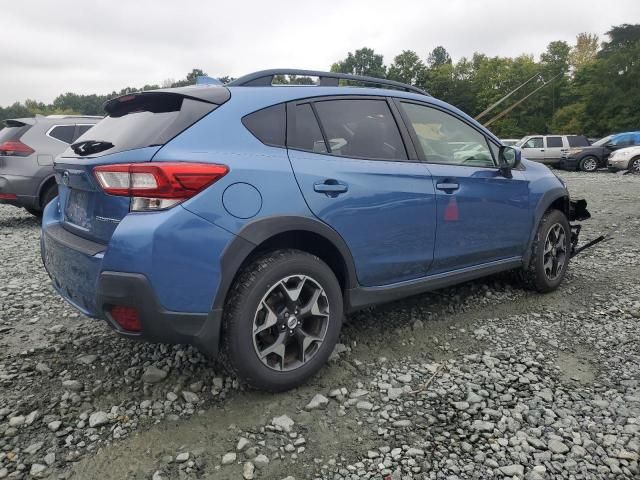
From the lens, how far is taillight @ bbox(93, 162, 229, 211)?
2.25m

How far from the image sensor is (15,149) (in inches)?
302

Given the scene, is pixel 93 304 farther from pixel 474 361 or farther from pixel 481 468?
pixel 474 361

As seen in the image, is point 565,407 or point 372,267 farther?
point 372,267

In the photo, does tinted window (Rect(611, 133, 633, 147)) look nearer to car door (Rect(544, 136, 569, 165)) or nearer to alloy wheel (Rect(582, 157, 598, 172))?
alloy wheel (Rect(582, 157, 598, 172))

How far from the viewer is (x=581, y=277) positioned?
4.92 metres

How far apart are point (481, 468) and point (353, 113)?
6.92 feet

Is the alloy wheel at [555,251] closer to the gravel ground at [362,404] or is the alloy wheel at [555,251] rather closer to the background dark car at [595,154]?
the gravel ground at [362,404]

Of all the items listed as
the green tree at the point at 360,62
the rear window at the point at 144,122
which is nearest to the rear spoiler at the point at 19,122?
the rear window at the point at 144,122

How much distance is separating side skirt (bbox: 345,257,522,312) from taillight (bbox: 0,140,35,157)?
22.6ft

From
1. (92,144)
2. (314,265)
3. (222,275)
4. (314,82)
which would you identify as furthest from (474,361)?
(92,144)

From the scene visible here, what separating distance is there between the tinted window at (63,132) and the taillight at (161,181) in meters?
6.61

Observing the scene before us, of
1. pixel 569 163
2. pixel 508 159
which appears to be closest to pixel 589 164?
pixel 569 163

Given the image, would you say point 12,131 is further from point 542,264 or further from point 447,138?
point 542,264

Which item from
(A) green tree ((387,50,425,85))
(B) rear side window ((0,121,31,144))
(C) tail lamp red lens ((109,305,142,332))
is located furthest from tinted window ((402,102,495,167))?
(A) green tree ((387,50,425,85))
